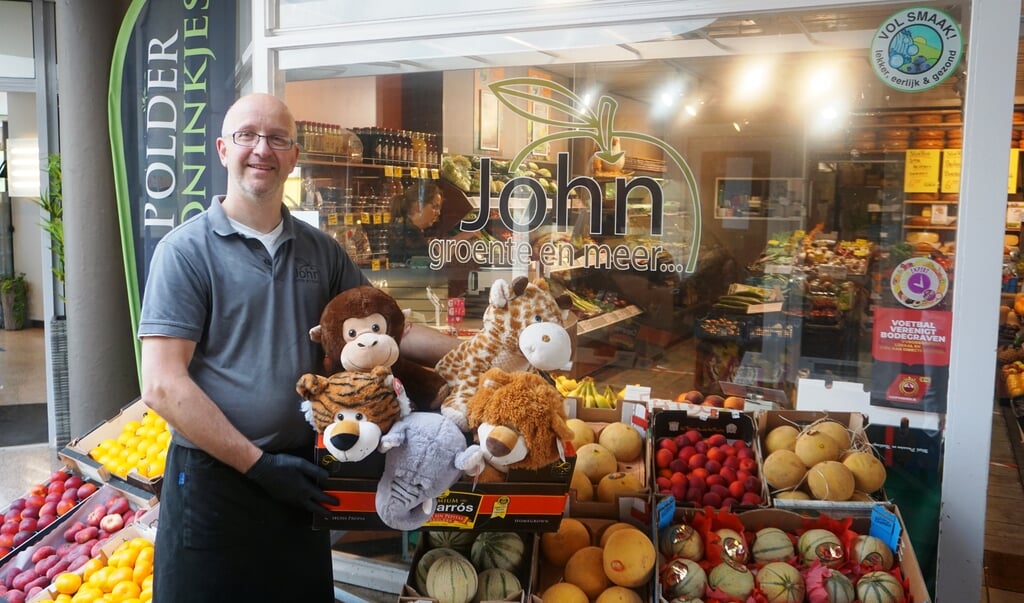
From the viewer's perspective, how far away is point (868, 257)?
3473 millimetres

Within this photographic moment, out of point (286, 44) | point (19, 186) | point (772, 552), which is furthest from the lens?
point (19, 186)

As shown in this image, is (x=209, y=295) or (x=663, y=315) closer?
(x=209, y=295)

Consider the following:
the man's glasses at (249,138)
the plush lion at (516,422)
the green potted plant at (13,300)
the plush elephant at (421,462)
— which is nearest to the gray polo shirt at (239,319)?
the man's glasses at (249,138)

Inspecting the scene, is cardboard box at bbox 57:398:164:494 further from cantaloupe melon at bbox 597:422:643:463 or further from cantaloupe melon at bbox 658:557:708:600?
cantaloupe melon at bbox 658:557:708:600

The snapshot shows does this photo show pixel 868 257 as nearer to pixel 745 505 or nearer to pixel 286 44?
pixel 745 505

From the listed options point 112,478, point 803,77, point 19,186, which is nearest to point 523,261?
point 803,77

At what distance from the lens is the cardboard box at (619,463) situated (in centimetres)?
290

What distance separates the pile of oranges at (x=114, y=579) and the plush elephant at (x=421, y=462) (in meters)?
1.44

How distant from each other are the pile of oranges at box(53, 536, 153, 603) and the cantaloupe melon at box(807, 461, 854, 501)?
2344mm

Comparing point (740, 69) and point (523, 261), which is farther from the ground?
point (740, 69)

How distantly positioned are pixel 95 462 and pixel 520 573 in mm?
2201

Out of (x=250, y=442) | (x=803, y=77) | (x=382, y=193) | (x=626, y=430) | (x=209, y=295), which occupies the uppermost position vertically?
(x=803, y=77)

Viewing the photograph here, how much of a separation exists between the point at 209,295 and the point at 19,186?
10.2 metres

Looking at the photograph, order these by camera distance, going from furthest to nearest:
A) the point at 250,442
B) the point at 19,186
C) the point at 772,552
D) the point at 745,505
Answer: the point at 19,186 → the point at 745,505 → the point at 772,552 → the point at 250,442
